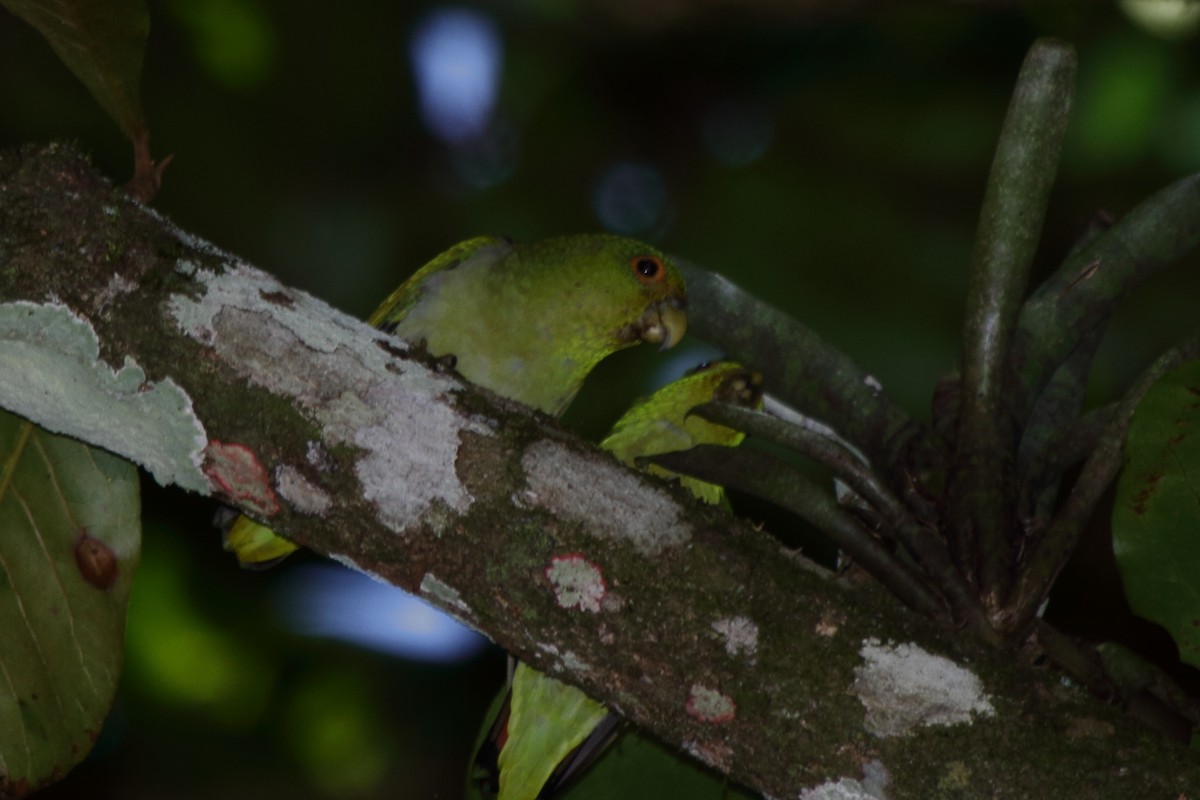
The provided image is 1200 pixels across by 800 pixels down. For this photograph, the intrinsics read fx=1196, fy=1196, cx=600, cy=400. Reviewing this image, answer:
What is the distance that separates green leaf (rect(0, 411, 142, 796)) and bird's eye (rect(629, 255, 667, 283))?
1.46 meters

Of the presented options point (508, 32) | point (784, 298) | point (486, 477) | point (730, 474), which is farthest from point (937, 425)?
point (508, 32)

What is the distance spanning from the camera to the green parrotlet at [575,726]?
9.12 feet

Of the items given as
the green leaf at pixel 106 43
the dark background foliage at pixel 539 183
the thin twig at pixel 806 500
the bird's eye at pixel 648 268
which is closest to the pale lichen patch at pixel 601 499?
the thin twig at pixel 806 500

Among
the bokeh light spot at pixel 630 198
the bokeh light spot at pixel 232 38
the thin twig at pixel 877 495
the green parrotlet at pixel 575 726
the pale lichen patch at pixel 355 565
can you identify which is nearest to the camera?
the pale lichen patch at pixel 355 565

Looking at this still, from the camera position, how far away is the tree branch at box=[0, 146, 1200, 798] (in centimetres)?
180

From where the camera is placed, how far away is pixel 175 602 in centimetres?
459

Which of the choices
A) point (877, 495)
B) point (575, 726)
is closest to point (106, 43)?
point (877, 495)

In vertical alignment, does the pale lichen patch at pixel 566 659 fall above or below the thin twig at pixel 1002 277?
below

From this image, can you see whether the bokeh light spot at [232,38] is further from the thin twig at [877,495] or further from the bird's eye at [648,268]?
the thin twig at [877,495]

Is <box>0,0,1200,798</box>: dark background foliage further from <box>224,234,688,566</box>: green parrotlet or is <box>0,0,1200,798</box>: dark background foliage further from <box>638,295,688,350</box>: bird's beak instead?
<box>638,295,688,350</box>: bird's beak

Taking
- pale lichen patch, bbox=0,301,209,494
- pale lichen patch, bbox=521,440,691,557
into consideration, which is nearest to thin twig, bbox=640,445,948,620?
pale lichen patch, bbox=521,440,691,557

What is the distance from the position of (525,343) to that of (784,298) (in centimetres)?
236

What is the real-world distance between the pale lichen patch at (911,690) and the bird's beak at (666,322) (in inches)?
52.6

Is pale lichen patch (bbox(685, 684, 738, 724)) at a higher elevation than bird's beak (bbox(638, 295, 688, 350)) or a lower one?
lower
